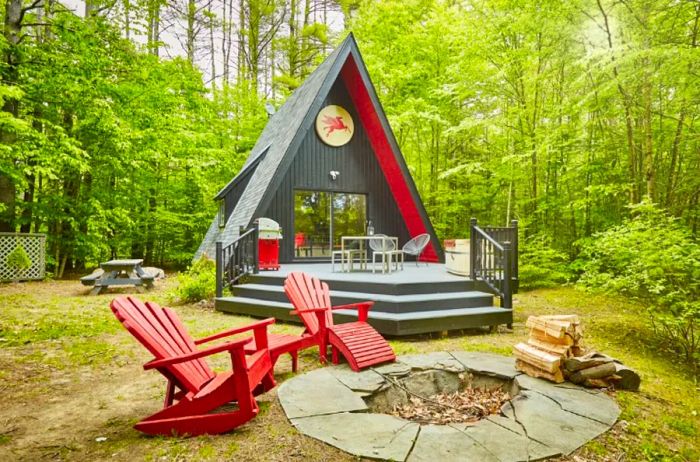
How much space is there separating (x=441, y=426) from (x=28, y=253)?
465 inches

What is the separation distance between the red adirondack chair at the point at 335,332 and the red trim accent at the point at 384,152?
18.4 ft

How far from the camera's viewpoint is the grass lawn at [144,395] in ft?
7.64

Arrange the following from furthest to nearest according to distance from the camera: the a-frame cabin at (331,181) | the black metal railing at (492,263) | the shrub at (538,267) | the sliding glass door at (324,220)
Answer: the sliding glass door at (324,220) < the shrub at (538,267) < the a-frame cabin at (331,181) < the black metal railing at (492,263)

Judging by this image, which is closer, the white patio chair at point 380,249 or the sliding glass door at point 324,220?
the white patio chair at point 380,249

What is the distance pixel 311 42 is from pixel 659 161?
15922 millimetres

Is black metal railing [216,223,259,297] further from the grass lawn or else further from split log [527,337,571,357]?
split log [527,337,571,357]

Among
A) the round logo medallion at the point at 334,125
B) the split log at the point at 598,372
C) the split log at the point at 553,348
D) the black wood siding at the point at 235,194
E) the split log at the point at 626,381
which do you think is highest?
the round logo medallion at the point at 334,125

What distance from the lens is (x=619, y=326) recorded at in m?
5.91

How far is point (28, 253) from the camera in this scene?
9.83 metres

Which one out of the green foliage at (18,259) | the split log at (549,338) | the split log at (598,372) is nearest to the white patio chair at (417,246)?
the split log at (549,338)

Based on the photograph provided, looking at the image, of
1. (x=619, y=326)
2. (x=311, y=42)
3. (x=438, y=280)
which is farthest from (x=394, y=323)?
(x=311, y=42)

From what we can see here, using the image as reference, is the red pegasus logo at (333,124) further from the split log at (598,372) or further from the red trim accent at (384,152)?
the split log at (598,372)

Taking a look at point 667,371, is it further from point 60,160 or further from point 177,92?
point 177,92

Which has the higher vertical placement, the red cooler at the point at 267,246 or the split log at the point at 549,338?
the red cooler at the point at 267,246
